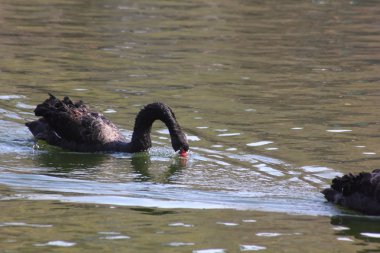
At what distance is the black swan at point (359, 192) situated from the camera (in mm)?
10414

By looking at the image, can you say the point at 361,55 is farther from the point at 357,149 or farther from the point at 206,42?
the point at 357,149

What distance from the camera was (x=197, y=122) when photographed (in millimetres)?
15125

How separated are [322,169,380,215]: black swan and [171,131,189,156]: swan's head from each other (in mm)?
2643

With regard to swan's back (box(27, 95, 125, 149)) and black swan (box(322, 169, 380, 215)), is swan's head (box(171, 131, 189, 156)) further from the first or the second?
black swan (box(322, 169, 380, 215))

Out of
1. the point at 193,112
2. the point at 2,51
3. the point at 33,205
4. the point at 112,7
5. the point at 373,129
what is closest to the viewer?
the point at 33,205

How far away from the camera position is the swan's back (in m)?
13.7

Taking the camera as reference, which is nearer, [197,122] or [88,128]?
[88,128]

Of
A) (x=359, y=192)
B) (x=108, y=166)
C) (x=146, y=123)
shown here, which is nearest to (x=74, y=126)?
(x=146, y=123)

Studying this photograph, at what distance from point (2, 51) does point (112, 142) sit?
759cm

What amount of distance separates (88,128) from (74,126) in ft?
0.60

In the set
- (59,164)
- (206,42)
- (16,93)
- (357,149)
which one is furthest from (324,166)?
(206,42)

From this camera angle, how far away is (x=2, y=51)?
2062 cm

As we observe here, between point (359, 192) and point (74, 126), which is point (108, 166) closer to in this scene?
point (74, 126)

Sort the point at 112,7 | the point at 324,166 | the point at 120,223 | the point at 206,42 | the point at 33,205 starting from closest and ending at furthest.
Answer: the point at 120,223 < the point at 33,205 < the point at 324,166 < the point at 206,42 < the point at 112,7
